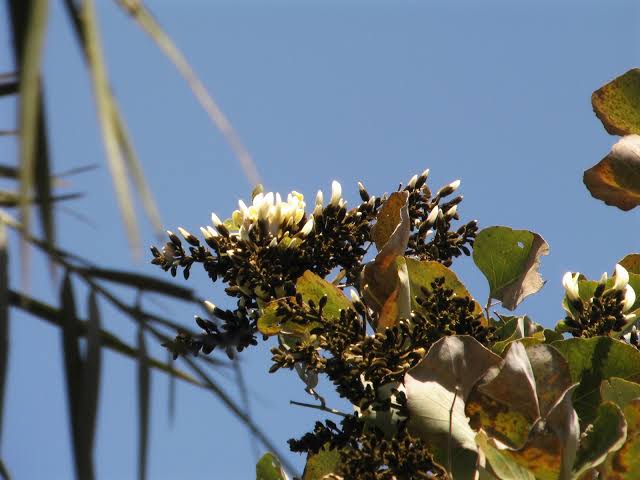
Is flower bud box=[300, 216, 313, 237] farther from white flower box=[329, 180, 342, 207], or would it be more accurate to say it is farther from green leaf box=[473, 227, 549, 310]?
green leaf box=[473, 227, 549, 310]

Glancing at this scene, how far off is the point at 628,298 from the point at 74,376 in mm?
1249

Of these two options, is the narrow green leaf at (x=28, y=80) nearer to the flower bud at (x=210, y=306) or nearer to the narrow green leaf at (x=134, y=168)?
the narrow green leaf at (x=134, y=168)

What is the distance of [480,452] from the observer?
1.84m

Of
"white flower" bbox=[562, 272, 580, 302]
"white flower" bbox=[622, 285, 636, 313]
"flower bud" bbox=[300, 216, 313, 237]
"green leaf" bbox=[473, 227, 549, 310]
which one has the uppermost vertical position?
"flower bud" bbox=[300, 216, 313, 237]

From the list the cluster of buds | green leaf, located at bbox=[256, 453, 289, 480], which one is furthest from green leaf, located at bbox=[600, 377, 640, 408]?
green leaf, located at bbox=[256, 453, 289, 480]

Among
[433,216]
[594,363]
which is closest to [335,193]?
[433,216]

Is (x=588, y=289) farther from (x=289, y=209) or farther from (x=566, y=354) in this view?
(x=289, y=209)

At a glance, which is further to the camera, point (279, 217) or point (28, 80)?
point (279, 217)

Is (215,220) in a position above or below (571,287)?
above

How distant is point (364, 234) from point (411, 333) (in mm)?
334

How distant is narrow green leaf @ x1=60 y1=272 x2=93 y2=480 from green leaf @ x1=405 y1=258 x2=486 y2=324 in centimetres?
75

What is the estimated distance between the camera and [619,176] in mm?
2309

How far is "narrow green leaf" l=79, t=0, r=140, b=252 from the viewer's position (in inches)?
50.0

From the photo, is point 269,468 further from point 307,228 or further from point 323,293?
point 307,228
